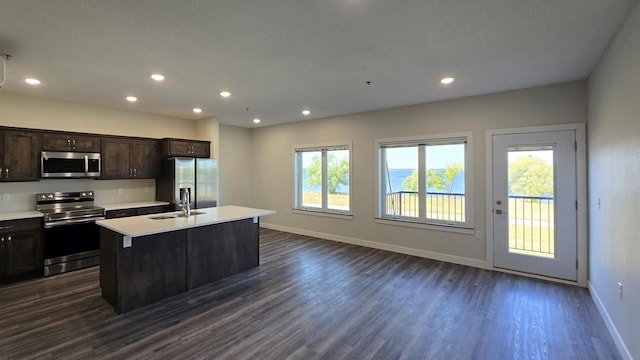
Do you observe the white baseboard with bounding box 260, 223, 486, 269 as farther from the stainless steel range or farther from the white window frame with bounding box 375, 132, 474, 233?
the stainless steel range

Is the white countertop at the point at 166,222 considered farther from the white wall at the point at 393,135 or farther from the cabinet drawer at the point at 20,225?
the white wall at the point at 393,135

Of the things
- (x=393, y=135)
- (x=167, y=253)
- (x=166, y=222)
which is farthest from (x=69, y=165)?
(x=393, y=135)

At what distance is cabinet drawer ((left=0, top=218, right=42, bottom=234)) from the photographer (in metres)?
3.81

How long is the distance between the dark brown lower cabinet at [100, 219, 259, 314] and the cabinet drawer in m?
1.52

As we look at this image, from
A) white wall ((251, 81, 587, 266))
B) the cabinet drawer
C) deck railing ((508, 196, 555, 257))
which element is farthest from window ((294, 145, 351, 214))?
the cabinet drawer

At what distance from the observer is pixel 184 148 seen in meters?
5.73

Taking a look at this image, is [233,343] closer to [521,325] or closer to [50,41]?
[521,325]

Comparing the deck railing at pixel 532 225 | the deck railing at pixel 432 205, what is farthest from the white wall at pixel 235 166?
the deck railing at pixel 532 225

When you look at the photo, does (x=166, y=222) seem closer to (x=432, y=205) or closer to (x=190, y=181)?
(x=190, y=181)

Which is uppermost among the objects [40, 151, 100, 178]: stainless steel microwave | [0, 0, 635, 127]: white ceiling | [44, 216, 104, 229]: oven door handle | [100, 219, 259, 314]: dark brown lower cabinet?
[0, 0, 635, 127]: white ceiling

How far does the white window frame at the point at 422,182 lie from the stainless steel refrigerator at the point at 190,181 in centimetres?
336

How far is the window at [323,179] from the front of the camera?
6180 mm

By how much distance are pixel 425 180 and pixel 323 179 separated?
2.26 m

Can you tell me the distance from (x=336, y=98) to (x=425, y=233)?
108 inches
